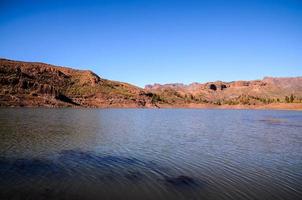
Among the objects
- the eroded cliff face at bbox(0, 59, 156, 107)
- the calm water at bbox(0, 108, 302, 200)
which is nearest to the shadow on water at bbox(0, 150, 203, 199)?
the calm water at bbox(0, 108, 302, 200)

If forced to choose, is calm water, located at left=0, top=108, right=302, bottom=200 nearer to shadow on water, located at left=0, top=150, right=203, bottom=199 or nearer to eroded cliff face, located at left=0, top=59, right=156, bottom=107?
shadow on water, located at left=0, top=150, right=203, bottom=199

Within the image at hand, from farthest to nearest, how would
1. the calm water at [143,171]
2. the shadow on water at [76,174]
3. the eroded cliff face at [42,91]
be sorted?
the eroded cliff face at [42,91], the calm water at [143,171], the shadow on water at [76,174]

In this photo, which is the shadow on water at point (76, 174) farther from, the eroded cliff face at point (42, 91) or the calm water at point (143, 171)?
the eroded cliff face at point (42, 91)

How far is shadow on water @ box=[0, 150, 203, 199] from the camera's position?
15539 mm

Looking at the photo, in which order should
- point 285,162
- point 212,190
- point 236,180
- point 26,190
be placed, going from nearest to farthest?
point 26,190 < point 212,190 < point 236,180 < point 285,162

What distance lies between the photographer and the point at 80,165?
21625 millimetres

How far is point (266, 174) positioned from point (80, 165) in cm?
1343

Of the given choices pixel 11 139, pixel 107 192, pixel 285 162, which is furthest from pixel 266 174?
pixel 11 139

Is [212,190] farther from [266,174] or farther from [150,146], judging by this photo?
[150,146]

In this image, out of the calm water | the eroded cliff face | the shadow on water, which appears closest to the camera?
the shadow on water

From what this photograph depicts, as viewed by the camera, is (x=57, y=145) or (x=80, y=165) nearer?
(x=80, y=165)

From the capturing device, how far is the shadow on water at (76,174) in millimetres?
15539

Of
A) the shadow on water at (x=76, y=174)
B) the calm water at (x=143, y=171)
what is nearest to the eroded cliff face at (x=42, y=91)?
the calm water at (x=143, y=171)

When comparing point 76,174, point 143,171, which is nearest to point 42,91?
point 76,174
